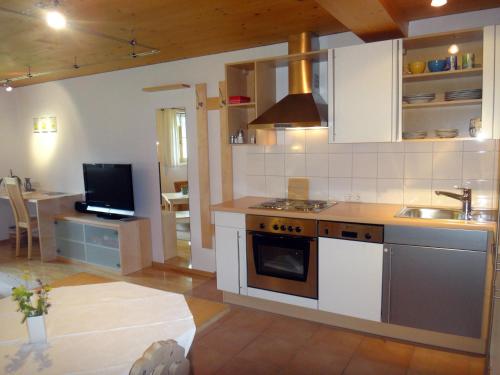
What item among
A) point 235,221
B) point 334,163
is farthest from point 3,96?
point 334,163

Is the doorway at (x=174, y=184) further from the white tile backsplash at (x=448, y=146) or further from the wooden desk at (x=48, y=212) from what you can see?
the white tile backsplash at (x=448, y=146)

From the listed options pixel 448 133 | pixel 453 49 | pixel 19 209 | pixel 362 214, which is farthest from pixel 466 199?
pixel 19 209

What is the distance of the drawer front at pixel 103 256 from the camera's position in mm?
4612

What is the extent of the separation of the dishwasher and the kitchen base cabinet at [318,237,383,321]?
7cm

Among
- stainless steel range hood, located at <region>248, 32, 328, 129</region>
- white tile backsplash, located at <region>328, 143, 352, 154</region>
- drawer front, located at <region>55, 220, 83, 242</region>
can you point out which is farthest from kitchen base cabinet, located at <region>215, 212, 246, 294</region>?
drawer front, located at <region>55, 220, 83, 242</region>

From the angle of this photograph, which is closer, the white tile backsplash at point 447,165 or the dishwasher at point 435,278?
the dishwasher at point 435,278

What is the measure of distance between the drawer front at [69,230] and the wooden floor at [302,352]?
8.40 feet

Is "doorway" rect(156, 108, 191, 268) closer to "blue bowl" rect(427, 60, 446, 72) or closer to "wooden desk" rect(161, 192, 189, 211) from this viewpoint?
"wooden desk" rect(161, 192, 189, 211)

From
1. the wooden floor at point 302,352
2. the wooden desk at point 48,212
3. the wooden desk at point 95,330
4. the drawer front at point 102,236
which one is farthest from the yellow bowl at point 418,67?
the wooden desk at point 48,212

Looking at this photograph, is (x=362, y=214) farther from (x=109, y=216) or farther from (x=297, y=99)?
(x=109, y=216)

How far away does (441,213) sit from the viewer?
10.1ft

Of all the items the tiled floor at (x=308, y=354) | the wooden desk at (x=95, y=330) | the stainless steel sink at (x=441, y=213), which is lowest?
the tiled floor at (x=308, y=354)

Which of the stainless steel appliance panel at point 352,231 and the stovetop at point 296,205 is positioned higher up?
the stovetop at point 296,205

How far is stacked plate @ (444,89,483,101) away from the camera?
270 centimetres
